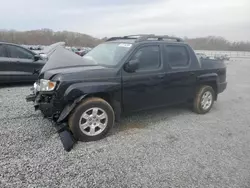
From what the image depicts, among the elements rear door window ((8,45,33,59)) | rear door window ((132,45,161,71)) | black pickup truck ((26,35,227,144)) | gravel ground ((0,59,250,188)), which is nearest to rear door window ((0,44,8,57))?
rear door window ((8,45,33,59))

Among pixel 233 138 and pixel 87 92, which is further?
pixel 233 138

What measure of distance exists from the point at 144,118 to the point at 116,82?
1.41 metres

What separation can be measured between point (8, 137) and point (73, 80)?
145 cm

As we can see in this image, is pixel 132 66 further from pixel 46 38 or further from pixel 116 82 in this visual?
pixel 46 38

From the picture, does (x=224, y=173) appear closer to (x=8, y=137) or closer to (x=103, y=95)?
(x=103, y=95)

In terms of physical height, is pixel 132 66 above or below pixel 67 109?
above

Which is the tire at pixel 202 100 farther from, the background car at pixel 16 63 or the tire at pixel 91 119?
the background car at pixel 16 63

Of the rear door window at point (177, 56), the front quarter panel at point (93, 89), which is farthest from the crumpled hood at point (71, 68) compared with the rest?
the rear door window at point (177, 56)

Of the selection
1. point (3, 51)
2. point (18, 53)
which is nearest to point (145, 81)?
point (18, 53)

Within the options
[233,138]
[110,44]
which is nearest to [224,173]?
[233,138]

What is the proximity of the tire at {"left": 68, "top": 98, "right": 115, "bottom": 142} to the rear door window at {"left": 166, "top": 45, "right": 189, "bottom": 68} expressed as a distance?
1.86 metres

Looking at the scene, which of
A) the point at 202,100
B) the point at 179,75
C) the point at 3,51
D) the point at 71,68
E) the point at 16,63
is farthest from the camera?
the point at 16,63

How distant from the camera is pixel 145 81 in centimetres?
445

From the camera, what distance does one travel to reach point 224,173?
10.0 feet
